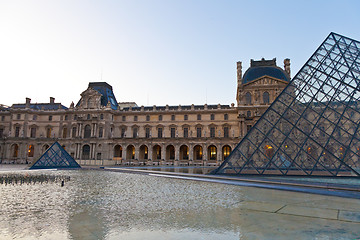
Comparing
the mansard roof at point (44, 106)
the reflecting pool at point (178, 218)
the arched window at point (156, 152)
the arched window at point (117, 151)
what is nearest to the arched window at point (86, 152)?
the arched window at point (117, 151)

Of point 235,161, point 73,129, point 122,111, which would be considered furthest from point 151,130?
point 235,161

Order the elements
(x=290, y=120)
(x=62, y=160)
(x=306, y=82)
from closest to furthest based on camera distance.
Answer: (x=290, y=120) → (x=306, y=82) → (x=62, y=160)

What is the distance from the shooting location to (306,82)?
1802 centimetres

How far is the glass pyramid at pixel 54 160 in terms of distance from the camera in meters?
25.2

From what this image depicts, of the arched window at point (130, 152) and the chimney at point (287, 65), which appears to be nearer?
the chimney at point (287, 65)

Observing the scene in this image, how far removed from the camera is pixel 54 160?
86.7ft

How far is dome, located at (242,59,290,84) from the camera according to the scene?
130 feet

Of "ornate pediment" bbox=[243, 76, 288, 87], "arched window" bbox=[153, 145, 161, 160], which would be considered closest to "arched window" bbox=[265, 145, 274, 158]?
"ornate pediment" bbox=[243, 76, 288, 87]

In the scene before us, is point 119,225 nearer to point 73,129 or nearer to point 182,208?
point 182,208

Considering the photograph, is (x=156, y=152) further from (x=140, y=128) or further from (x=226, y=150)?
(x=226, y=150)

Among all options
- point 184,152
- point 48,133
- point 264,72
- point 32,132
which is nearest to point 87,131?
point 48,133

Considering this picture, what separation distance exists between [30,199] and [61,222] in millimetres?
3746

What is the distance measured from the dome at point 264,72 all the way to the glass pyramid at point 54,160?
2971cm

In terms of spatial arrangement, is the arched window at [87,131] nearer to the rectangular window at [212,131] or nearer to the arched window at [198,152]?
the arched window at [198,152]
